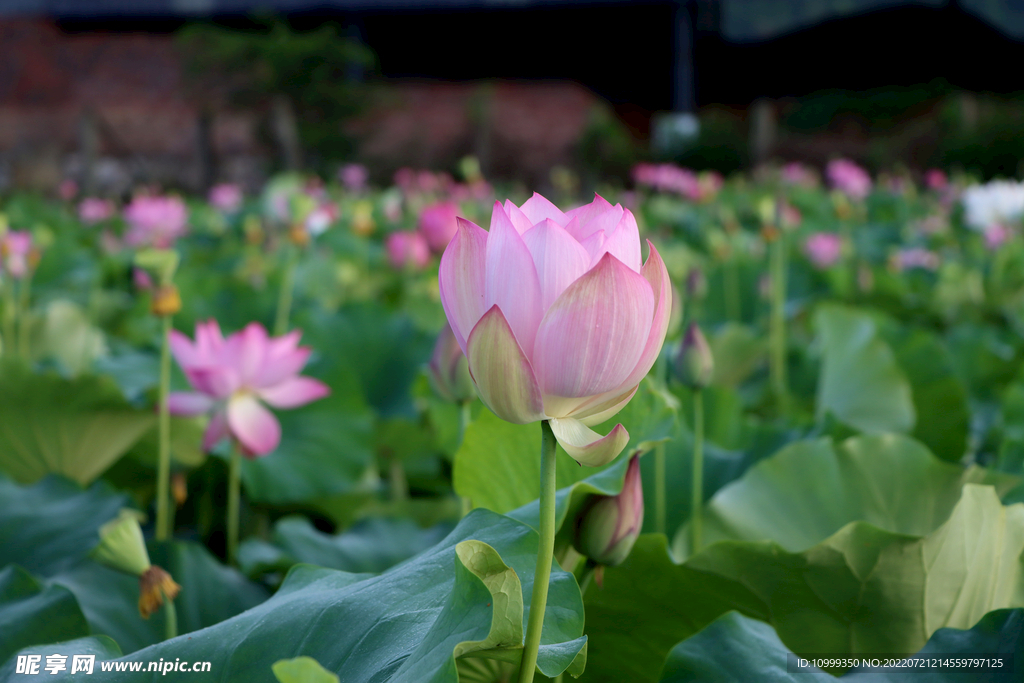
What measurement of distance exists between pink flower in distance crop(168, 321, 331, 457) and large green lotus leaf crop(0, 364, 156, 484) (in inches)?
4.6

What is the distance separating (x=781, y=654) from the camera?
0.43 metres

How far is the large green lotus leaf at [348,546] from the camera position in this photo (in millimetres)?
765

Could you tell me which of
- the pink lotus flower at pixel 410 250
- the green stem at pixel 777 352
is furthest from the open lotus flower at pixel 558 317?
the pink lotus flower at pixel 410 250

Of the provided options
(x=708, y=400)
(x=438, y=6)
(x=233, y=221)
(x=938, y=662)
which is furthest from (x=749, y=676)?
(x=438, y=6)

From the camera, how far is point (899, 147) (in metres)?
8.89

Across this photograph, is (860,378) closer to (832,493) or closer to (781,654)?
(832,493)

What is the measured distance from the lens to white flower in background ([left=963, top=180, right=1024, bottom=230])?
2.30 m

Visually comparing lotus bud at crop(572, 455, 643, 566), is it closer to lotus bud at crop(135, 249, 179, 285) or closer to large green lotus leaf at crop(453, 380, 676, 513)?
large green lotus leaf at crop(453, 380, 676, 513)

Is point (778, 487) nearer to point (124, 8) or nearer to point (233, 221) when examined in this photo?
point (233, 221)

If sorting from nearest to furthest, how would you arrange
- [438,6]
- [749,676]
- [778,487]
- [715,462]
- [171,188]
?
[749,676] < [778,487] < [715,462] < [171,188] < [438,6]

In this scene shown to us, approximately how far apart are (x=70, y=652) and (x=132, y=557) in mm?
107

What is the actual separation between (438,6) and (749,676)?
1200cm

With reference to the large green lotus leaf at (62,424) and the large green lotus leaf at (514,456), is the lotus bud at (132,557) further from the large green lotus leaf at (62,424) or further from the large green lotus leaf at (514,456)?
the large green lotus leaf at (62,424)

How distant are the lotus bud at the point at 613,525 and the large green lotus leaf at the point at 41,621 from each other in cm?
35
